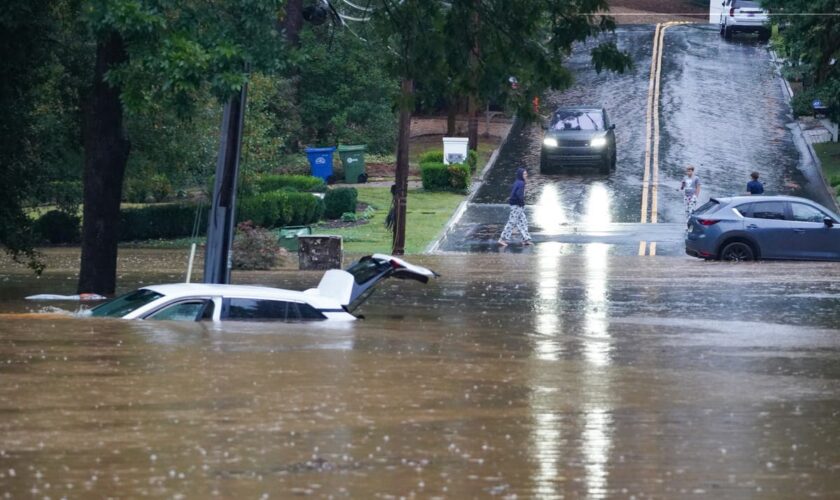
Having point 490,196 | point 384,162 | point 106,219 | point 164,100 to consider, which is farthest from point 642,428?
point 384,162

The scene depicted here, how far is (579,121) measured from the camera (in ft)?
139

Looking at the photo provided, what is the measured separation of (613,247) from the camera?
30.7m

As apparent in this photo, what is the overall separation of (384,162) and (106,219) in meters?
26.7

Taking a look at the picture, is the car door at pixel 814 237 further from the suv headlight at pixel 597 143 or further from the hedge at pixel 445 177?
the suv headlight at pixel 597 143

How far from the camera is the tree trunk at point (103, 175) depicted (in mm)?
20156

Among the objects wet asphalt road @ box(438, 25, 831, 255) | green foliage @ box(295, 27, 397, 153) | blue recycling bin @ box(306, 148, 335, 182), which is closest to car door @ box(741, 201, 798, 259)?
wet asphalt road @ box(438, 25, 831, 255)

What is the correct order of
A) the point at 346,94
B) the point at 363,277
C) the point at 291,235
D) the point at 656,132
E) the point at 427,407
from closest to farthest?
the point at 427,407 < the point at 363,277 < the point at 291,235 < the point at 346,94 < the point at 656,132

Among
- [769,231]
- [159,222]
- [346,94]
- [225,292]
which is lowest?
[225,292]

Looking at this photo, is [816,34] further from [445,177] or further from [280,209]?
[280,209]

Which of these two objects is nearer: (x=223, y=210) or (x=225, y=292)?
(x=225, y=292)

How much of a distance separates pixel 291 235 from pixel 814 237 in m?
11.7

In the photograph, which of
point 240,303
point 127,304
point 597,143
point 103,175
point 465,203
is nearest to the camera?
point 240,303

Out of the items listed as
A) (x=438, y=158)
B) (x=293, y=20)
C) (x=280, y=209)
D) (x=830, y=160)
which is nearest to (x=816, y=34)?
(x=830, y=160)

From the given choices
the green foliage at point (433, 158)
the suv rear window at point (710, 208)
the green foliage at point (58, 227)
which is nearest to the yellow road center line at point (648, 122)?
the green foliage at point (433, 158)
